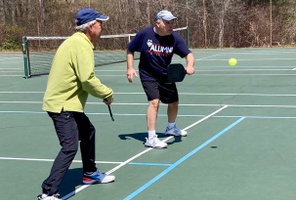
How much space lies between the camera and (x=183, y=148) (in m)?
7.27

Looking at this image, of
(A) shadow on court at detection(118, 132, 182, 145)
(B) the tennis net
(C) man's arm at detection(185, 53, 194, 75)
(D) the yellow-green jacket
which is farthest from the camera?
(B) the tennis net

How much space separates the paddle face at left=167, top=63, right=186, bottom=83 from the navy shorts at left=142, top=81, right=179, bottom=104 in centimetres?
25

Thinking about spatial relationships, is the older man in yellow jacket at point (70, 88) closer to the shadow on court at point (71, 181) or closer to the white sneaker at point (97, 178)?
the shadow on court at point (71, 181)

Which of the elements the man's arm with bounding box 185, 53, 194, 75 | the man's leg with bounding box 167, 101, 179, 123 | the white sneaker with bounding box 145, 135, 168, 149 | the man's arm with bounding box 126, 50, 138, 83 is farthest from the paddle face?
the white sneaker with bounding box 145, 135, 168, 149

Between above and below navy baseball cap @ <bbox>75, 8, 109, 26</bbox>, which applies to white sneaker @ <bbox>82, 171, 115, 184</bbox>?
below

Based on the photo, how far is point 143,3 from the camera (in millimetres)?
29469

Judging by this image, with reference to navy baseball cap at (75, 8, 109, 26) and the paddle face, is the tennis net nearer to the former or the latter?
the paddle face

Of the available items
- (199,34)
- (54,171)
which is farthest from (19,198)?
(199,34)

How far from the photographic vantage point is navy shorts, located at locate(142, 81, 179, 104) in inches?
293

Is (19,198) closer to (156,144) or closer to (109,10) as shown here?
(156,144)

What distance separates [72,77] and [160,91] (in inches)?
106

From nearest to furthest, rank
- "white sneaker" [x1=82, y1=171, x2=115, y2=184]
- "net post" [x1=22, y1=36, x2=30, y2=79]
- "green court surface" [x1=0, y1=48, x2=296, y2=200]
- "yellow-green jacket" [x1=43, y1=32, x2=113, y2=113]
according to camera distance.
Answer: "yellow-green jacket" [x1=43, y1=32, x2=113, y2=113], "green court surface" [x1=0, y1=48, x2=296, y2=200], "white sneaker" [x1=82, y1=171, x2=115, y2=184], "net post" [x1=22, y1=36, x2=30, y2=79]

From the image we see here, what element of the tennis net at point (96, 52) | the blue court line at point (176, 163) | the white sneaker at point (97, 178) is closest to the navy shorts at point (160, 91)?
the blue court line at point (176, 163)

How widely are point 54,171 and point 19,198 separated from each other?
639mm
